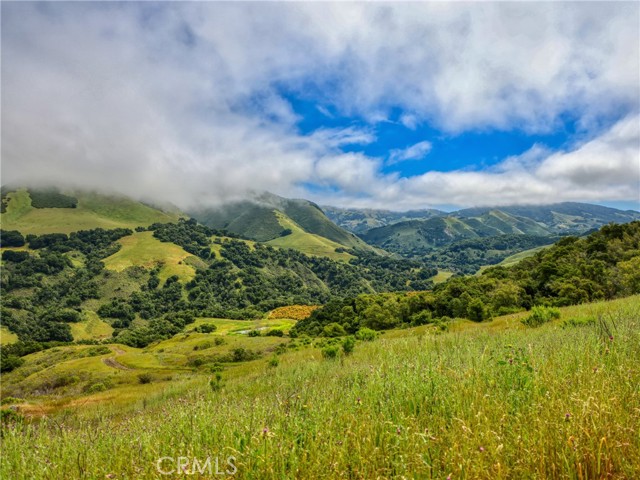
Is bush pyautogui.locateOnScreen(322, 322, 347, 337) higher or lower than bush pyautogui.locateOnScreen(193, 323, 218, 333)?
higher

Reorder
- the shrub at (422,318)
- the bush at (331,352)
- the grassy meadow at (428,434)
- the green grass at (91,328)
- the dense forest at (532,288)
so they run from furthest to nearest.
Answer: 1. the green grass at (91,328)
2. the shrub at (422,318)
3. the dense forest at (532,288)
4. the bush at (331,352)
5. the grassy meadow at (428,434)

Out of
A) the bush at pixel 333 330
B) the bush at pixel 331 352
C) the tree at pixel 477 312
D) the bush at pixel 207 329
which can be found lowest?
the bush at pixel 207 329

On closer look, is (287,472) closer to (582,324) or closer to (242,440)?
(242,440)

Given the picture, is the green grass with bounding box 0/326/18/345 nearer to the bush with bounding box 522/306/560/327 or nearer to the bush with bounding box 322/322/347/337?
the bush with bounding box 322/322/347/337

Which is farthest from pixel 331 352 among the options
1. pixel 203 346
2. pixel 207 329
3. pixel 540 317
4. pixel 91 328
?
pixel 91 328

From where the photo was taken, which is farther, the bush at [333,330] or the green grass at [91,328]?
the green grass at [91,328]

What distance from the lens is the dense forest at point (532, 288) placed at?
48.5 metres

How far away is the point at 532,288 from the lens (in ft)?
214

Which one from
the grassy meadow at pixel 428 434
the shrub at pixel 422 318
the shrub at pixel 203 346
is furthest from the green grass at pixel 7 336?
the grassy meadow at pixel 428 434

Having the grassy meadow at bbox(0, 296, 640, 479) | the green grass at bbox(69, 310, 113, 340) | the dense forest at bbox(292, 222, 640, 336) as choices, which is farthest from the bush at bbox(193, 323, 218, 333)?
the grassy meadow at bbox(0, 296, 640, 479)

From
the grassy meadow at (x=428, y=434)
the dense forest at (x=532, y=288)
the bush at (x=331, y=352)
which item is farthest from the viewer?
the dense forest at (x=532, y=288)

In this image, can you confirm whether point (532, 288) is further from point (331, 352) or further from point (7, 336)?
point (7, 336)

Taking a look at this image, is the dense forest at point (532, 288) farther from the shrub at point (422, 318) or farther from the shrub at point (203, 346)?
the shrub at point (203, 346)

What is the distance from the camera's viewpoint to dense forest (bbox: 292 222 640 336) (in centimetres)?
4850
